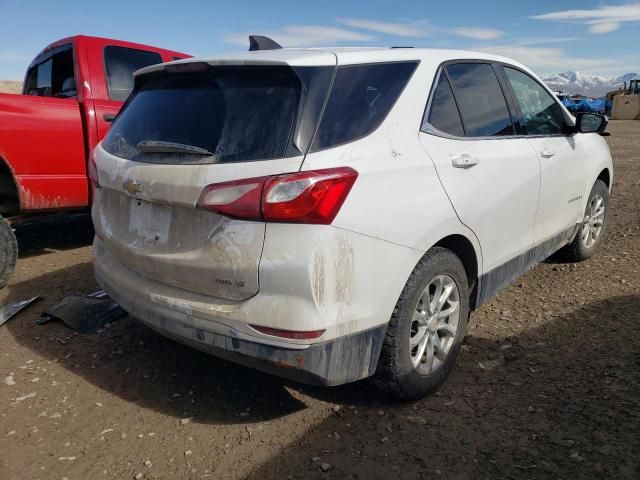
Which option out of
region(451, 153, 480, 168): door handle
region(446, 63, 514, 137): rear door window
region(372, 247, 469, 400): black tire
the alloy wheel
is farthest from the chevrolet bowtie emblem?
region(446, 63, 514, 137): rear door window

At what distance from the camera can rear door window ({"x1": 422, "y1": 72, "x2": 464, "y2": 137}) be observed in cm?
263

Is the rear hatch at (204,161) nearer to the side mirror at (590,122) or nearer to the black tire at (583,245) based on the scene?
the side mirror at (590,122)

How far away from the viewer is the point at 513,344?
3332 mm

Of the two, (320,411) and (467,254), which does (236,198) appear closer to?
(320,411)

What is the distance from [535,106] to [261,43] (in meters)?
2.02

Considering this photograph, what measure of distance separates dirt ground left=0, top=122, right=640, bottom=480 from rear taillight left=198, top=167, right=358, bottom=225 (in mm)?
1123

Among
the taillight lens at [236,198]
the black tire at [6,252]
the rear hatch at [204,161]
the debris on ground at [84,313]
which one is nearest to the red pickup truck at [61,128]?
the black tire at [6,252]

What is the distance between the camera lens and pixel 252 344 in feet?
6.95

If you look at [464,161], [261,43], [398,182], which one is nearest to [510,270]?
[464,161]

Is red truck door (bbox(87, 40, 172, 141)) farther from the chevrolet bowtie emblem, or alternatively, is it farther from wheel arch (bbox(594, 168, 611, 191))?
wheel arch (bbox(594, 168, 611, 191))

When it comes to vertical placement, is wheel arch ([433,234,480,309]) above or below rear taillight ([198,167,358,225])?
below

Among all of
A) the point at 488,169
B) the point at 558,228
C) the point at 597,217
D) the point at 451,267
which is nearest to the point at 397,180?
the point at 451,267

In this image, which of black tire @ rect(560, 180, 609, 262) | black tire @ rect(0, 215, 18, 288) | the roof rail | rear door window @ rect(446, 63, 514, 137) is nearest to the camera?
rear door window @ rect(446, 63, 514, 137)

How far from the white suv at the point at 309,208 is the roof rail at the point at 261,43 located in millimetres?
860
